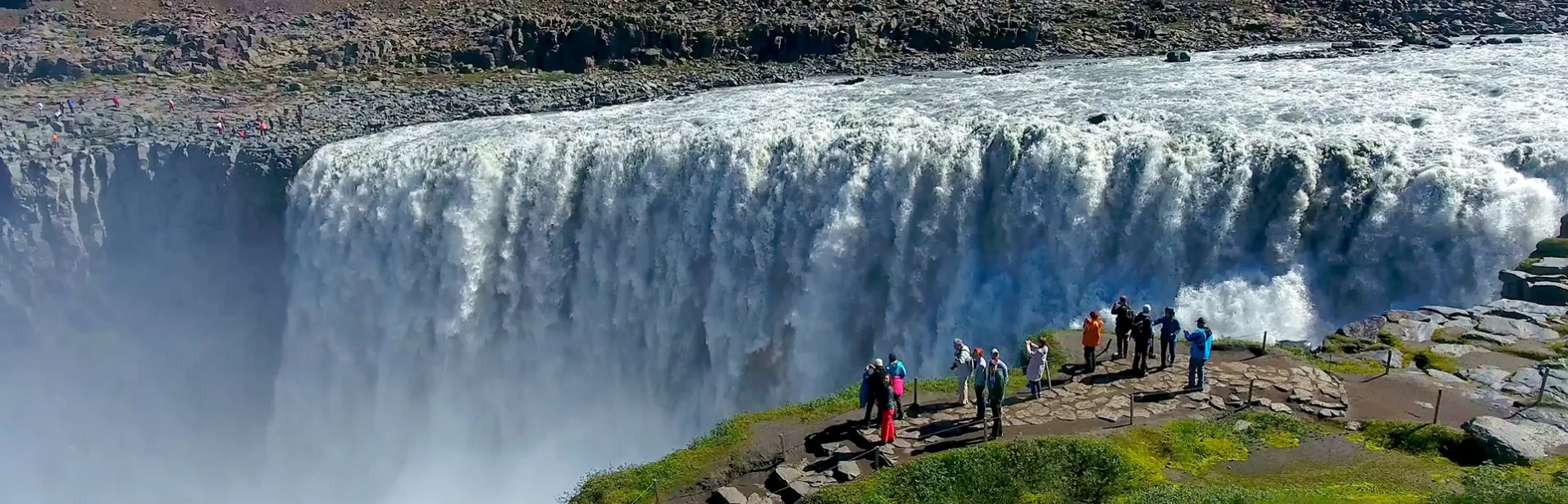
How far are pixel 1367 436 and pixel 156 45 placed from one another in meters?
57.9

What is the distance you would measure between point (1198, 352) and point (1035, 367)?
2460 mm

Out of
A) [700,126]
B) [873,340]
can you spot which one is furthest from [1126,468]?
[700,126]

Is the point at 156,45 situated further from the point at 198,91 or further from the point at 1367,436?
the point at 1367,436

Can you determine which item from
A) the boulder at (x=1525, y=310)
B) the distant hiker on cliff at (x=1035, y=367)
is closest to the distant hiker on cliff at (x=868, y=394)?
the distant hiker on cliff at (x=1035, y=367)

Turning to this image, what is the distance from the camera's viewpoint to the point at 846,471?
53.0 ft

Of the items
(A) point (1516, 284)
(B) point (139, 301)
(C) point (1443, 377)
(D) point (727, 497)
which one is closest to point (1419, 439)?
(C) point (1443, 377)

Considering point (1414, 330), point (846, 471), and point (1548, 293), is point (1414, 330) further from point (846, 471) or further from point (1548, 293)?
point (846, 471)

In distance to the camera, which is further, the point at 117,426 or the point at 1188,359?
the point at 117,426

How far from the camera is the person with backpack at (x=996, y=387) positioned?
642 inches

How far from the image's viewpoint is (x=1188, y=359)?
19062mm

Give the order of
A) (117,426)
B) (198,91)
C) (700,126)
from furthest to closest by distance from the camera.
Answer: (198,91) → (117,426) → (700,126)

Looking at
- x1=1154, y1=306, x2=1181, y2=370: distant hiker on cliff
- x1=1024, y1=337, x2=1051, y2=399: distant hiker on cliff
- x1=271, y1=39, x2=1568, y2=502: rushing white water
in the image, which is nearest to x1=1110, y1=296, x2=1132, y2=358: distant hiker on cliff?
x1=1154, y1=306, x2=1181, y2=370: distant hiker on cliff

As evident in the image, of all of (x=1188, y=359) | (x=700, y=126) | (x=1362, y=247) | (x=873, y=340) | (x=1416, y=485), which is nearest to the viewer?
(x=1416, y=485)

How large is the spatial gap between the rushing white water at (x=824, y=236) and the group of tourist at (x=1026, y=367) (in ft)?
17.0
